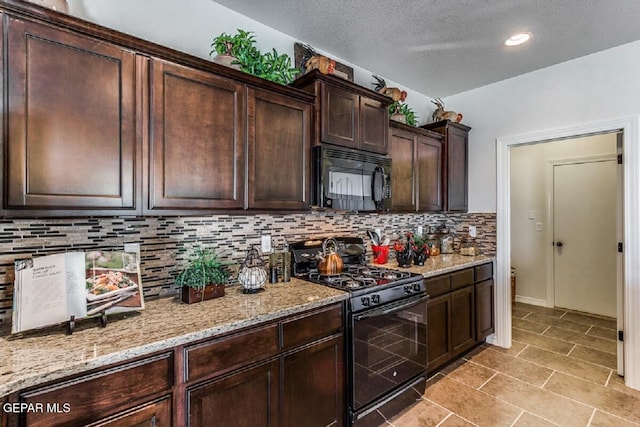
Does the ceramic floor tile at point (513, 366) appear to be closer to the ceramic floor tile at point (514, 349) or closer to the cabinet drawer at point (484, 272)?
the ceramic floor tile at point (514, 349)

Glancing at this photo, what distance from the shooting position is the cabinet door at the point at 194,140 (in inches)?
60.1

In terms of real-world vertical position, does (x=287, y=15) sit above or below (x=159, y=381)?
above

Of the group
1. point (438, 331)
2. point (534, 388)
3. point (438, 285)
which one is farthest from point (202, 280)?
point (534, 388)

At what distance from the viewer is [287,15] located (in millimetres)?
2236

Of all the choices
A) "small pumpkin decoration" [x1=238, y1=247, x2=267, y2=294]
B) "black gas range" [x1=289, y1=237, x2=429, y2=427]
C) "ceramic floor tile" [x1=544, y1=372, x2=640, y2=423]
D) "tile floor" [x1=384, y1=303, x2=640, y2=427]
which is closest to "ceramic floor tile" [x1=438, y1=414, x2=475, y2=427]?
"tile floor" [x1=384, y1=303, x2=640, y2=427]

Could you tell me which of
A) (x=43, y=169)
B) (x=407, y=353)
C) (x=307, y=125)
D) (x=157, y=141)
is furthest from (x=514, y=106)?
(x=43, y=169)

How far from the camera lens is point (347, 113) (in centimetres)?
236

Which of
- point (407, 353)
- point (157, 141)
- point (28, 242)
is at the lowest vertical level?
point (407, 353)

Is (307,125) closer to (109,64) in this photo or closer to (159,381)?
(109,64)

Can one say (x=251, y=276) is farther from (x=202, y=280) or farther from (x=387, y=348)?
(x=387, y=348)

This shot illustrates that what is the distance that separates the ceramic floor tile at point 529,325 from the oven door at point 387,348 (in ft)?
7.15

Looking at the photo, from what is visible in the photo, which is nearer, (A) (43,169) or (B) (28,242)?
(A) (43,169)

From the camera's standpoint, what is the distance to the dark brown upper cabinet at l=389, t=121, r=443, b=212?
9.57ft

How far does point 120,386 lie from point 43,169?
35.1 inches
